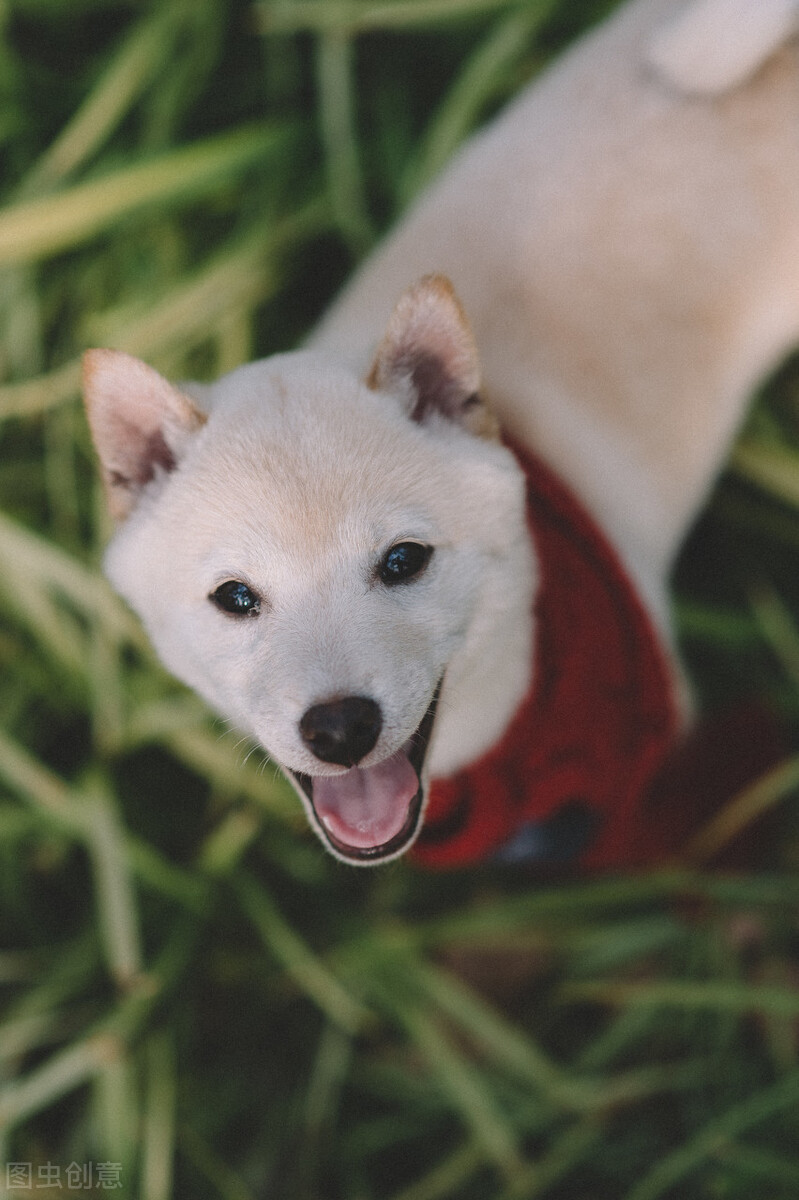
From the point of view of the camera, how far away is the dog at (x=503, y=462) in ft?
3.59

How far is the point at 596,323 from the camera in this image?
5.15 feet

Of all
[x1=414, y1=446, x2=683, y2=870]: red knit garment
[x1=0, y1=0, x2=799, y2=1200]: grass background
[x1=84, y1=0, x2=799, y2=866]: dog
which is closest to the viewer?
[x1=84, y1=0, x2=799, y2=866]: dog

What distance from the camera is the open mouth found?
3.73 feet

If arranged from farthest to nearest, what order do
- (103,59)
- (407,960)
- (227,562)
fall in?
(103,59)
(407,960)
(227,562)

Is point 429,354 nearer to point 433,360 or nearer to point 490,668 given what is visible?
point 433,360

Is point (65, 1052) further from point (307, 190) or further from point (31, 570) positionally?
point (307, 190)

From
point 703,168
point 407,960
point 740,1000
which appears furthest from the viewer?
point 407,960

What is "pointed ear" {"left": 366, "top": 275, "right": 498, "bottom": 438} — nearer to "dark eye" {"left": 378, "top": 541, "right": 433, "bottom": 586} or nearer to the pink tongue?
"dark eye" {"left": 378, "top": 541, "right": 433, "bottom": 586}

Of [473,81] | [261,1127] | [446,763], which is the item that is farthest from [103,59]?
[261,1127]

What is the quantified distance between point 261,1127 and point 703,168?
2.21 metres

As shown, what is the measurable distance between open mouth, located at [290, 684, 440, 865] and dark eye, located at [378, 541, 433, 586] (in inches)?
6.7

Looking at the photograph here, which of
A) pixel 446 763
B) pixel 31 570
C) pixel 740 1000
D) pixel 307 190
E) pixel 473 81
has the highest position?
pixel 473 81

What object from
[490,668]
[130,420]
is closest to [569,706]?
[490,668]

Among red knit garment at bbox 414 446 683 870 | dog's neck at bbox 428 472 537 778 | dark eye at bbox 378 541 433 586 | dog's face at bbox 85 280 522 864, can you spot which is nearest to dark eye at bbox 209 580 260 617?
dog's face at bbox 85 280 522 864
